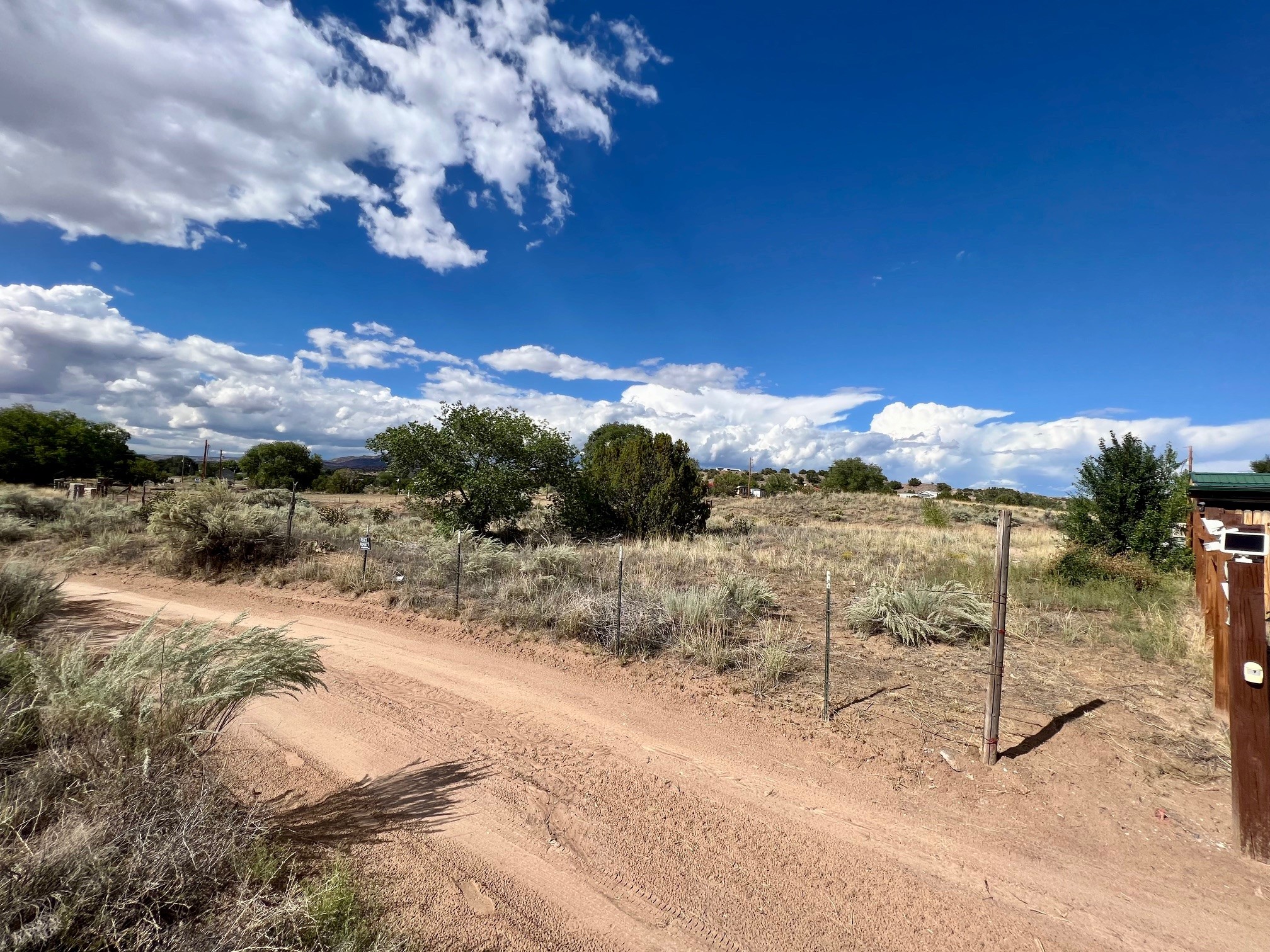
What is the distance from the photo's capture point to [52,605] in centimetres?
679

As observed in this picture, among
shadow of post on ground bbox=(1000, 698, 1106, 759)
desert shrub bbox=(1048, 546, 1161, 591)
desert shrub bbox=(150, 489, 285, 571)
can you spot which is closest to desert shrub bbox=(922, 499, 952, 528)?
desert shrub bbox=(1048, 546, 1161, 591)

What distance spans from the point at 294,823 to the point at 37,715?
1.69 meters

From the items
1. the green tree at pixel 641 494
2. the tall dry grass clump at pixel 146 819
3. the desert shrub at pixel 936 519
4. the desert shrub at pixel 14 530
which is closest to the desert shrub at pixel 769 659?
the tall dry grass clump at pixel 146 819

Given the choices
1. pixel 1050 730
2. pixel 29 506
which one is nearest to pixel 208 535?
pixel 29 506

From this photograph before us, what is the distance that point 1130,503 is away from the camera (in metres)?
12.4

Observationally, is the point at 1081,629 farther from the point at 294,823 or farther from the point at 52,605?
the point at 52,605

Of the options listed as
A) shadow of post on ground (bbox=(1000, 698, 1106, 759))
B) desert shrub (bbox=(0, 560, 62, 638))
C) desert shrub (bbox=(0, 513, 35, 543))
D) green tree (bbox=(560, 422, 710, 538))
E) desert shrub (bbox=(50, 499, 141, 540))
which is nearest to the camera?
shadow of post on ground (bbox=(1000, 698, 1106, 759))

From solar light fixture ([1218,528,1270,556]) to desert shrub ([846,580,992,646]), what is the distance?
452 centimetres

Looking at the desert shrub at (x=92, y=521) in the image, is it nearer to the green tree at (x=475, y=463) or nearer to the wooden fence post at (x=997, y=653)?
the green tree at (x=475, y=463)

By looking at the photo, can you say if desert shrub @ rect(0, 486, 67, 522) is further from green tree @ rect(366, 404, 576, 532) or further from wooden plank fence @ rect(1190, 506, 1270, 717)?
wooden plank fence @ rect(1190, 506, 1270, 717)

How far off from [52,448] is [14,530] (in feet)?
119

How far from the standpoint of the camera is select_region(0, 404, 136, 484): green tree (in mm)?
37062

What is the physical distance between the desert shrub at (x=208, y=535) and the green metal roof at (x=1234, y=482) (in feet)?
72.5

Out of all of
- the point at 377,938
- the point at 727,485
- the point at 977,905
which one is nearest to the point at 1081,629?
the point at 977,905
